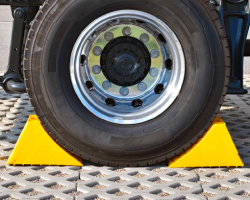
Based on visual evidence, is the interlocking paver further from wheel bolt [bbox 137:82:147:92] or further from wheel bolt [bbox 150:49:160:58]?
wheel bolt [bbox 150:49:160:58]

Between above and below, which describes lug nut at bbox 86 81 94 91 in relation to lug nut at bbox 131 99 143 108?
above

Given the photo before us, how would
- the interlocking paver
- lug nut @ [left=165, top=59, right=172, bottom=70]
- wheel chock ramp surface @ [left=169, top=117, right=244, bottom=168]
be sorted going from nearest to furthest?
the interlocking paver
wheel chock ramp surface @ [left=169, top=117, right=244, bottom=168]
lug nut @ [left=165, top=59, right=172, bottom=70]

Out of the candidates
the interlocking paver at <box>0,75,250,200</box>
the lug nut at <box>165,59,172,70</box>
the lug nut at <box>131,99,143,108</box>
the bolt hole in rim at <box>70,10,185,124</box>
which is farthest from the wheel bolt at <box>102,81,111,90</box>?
the interlocking paver at <box>0,75,250,200</box>

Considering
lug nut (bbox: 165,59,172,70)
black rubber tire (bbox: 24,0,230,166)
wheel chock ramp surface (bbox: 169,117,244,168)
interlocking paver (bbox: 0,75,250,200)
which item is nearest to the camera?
interlocking paver (bbox: 0,75,250,200)

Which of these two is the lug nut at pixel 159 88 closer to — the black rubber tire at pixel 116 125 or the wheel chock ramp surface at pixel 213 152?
the black rubber tire at pixel 116 125

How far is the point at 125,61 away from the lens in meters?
3.00

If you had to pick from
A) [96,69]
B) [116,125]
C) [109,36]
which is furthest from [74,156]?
[109,36]

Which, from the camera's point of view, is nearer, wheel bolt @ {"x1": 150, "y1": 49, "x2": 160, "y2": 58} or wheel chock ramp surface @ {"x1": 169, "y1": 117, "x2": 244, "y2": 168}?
wheel chock ramp surface @ {"x1": 169, "y1": 117, "x2": 244, "y2": 168}

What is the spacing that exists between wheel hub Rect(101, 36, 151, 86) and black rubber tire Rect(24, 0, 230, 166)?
0.34 m

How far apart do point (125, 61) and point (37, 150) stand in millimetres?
876

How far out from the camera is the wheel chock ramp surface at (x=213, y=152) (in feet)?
9.36

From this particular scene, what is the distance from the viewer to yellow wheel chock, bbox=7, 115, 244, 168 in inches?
112

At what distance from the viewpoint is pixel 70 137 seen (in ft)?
9.11

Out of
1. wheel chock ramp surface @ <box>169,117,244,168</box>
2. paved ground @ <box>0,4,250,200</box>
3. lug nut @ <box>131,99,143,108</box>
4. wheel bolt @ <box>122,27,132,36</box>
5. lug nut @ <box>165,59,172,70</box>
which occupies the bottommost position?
paved ground @ <box>0,4,250,200</box>
